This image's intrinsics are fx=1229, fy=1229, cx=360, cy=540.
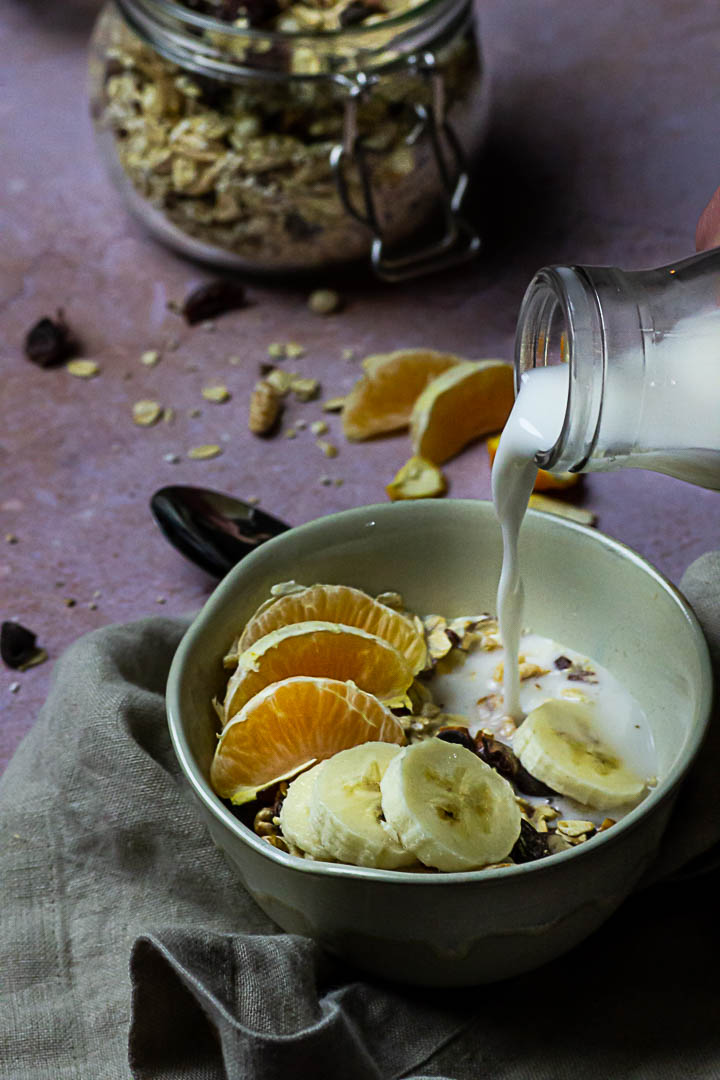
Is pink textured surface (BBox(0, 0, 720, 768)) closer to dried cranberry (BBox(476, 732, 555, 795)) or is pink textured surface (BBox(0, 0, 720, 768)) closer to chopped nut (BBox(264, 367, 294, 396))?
chopped nut (BBox(264, 367, 294, 396))

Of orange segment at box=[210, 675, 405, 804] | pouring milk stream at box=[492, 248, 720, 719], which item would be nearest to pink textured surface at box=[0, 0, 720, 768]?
orange segment at box=[210, 675, 405, 804]

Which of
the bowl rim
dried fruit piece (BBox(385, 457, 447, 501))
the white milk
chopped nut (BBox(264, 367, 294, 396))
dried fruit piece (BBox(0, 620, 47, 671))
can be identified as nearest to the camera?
the bowl rim

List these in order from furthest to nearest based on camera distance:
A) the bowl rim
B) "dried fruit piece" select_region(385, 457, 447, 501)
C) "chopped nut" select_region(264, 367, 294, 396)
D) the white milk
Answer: "chopped nut" select_region(264, 367, 294, 396) → "dried fruit piece" select_region(385, 457, 447, 501) → the white milk → the bowl rim

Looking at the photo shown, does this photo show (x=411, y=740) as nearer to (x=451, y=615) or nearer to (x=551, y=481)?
(x=451, y=615)

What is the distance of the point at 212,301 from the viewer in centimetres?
112

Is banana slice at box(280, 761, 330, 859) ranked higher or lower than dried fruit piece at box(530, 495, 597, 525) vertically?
higher

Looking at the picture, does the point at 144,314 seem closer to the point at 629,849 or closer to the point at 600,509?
the point at 600,509

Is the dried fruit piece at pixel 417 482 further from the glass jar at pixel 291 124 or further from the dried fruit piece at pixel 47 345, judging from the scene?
the dried fruit piece at pixel 47 345

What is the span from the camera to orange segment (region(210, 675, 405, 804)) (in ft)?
2.06

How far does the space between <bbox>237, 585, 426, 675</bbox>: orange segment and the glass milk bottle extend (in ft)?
0.53

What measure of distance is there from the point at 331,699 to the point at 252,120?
572 millimetres

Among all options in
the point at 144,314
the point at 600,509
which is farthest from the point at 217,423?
the point at 600,509

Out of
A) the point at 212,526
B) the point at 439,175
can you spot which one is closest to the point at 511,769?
the point at 212,526

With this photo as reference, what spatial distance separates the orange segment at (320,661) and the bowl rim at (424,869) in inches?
1.4
